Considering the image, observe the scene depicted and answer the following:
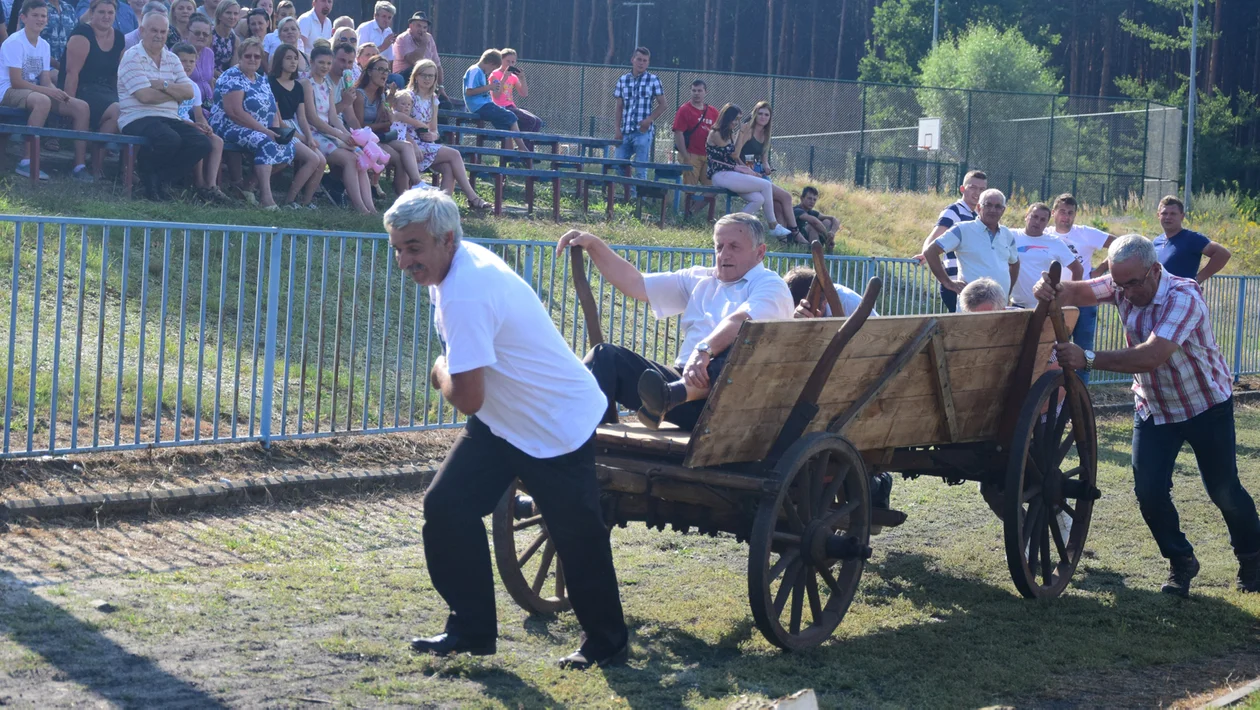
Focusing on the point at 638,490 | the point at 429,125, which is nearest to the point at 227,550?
the point at 638,490

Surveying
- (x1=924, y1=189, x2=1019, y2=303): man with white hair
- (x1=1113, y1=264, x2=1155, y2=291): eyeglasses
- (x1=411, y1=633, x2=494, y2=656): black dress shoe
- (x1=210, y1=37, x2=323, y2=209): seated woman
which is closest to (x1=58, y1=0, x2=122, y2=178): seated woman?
(x1=210, y1=37, x2=323, y2=209): seated woman

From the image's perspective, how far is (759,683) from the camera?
4898mm

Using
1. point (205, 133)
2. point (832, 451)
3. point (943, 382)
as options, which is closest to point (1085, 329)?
point (943, 382)

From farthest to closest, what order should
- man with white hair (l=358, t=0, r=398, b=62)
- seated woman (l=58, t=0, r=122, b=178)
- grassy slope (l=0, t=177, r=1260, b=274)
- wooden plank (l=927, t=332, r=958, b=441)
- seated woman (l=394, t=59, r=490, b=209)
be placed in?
man with white hair (l=358, t=0, r=398, b=62) < seated woman (l=394, t=59, r=490, b=209) < seated woman (l=58, t=0, r=122, b=178) < grassy slope (l=0, t=177, r=1260, b=274) < wooden plank (l=927, t=332, r=958, b=441)

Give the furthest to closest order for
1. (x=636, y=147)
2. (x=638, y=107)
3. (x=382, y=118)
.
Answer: (x=636, y=147), (x=638, y=107), (x=382, y=118)

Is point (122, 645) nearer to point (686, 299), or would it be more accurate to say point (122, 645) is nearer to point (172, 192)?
point (686, 299)

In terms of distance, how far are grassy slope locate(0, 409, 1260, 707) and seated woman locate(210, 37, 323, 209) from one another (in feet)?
18.7

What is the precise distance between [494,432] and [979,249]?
590 cm

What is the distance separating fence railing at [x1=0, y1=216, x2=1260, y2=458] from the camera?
7.40m

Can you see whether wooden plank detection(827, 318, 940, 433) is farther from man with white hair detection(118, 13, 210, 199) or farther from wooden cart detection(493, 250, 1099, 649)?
man with white hair detection(118, 13, 210, 199)

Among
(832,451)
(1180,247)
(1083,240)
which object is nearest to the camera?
(832,451)

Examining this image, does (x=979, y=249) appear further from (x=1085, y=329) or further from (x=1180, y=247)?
(x=1180, y=247)

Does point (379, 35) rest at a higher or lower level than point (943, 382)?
higher

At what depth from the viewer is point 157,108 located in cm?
1203
